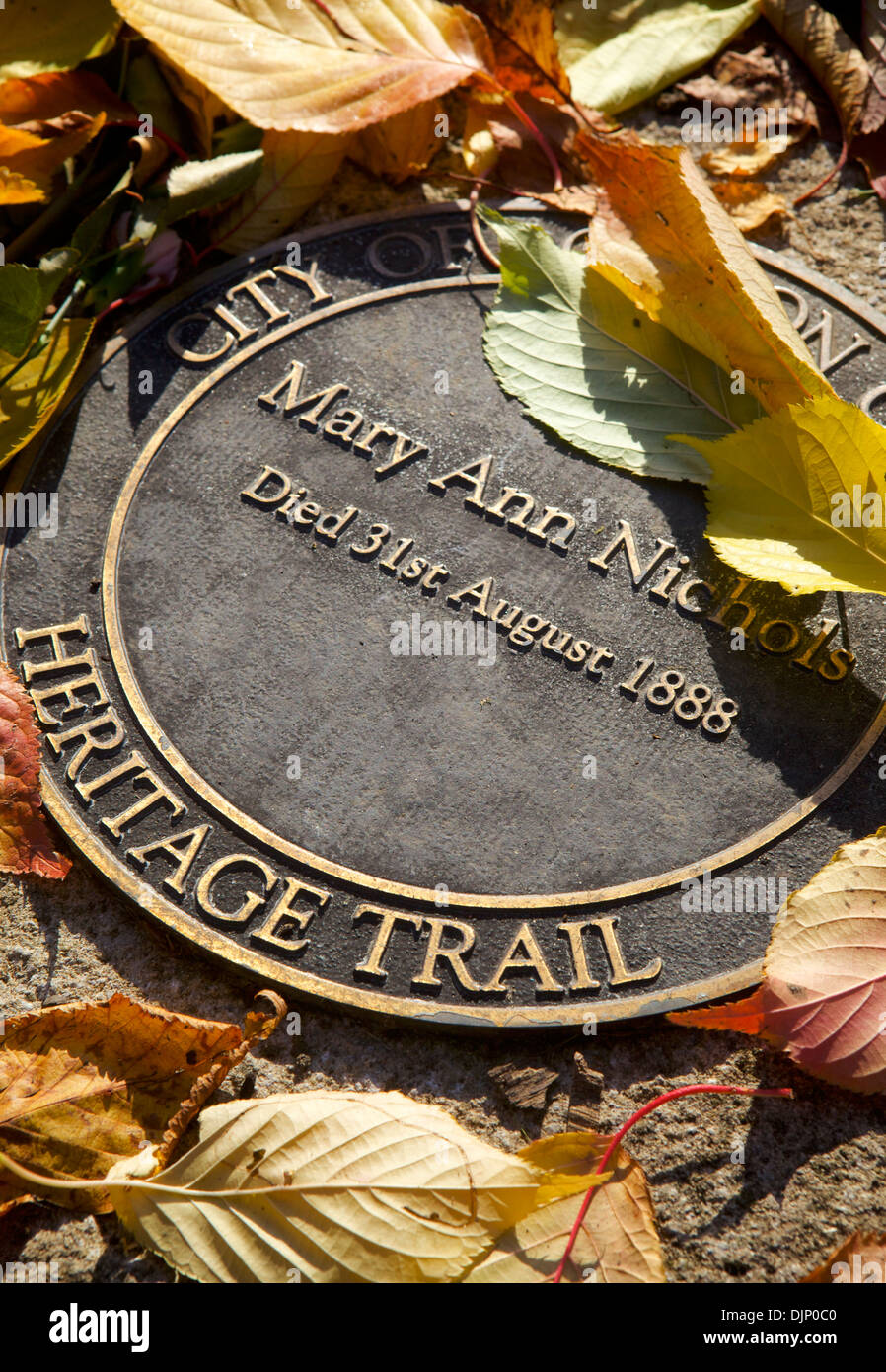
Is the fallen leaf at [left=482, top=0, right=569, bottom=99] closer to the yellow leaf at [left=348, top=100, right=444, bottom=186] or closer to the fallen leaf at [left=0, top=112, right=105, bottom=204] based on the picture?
the yellow leaf at [left=348, top=100, right=444, bottom=186]

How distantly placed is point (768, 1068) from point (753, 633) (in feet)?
2.97

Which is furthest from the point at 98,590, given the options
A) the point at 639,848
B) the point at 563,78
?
the point at 563,78

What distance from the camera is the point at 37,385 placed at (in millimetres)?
2430

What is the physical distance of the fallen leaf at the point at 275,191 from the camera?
2.73m

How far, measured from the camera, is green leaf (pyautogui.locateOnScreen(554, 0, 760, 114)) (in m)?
2.87

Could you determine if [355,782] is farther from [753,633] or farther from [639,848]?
[753,633]

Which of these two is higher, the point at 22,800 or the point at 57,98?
the point at 57,98

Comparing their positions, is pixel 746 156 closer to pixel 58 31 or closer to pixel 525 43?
pixel 525 43

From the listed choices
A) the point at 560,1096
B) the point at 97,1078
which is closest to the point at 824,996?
the point at 560,1096

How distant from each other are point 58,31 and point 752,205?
188 cm

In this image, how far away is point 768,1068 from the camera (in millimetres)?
1920

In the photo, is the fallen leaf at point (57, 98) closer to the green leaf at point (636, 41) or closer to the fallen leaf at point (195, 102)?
the fallen leaf at point (195, 102)

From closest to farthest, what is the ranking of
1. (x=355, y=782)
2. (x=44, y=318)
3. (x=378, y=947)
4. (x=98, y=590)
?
(x=378, y=947)
(x=355, y=782)
(x=98, y=590)
(x=44, y=318)

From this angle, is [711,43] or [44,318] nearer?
[44,318]
